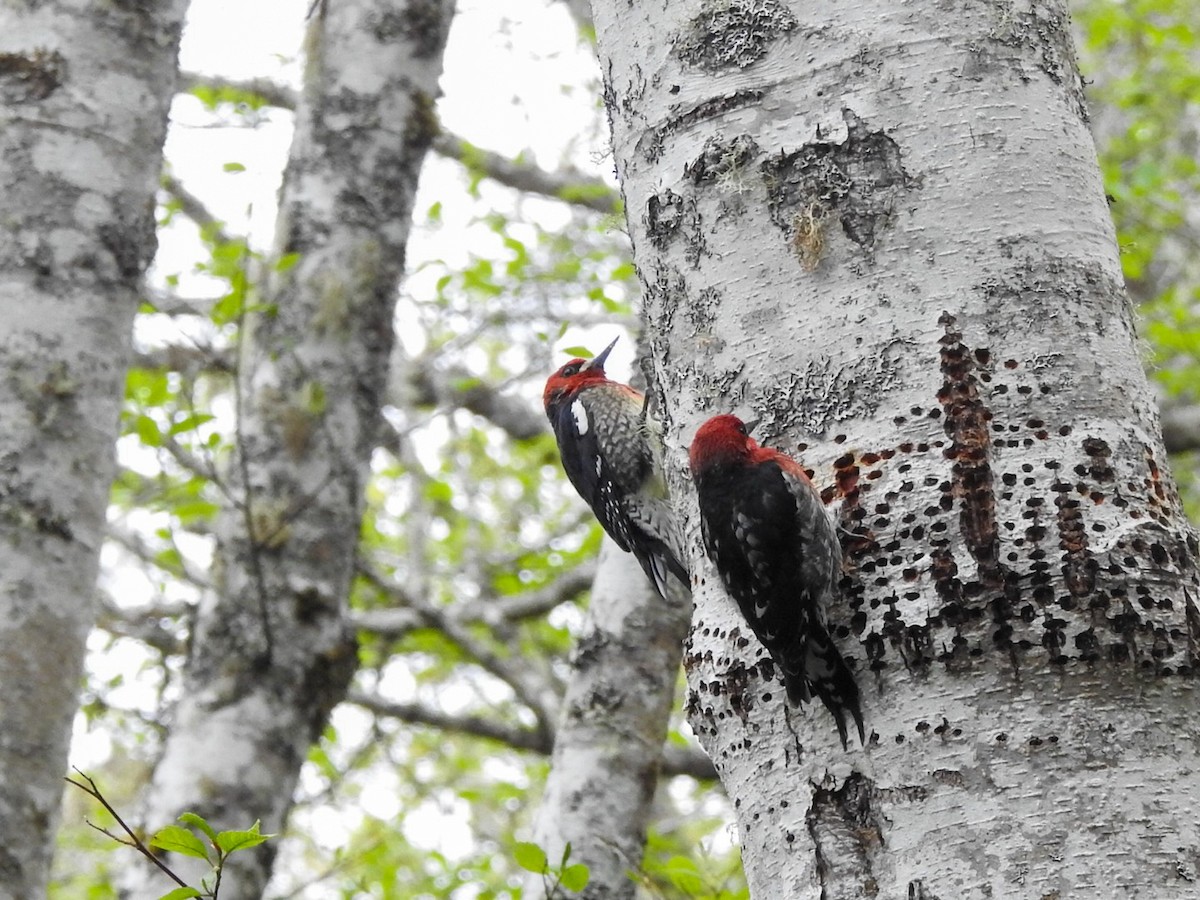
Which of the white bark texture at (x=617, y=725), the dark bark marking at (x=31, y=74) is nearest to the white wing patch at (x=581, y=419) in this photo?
the white bark texture at (x=617, y=725)

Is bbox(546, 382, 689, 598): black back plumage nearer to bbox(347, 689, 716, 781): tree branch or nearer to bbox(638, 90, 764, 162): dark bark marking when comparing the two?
bbox(638, 90, 764, 162): dark bark marking

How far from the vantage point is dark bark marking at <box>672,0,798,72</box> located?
184cm

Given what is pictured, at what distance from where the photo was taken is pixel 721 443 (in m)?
1.82

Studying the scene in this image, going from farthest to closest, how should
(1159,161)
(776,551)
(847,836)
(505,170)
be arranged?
(1159,161) → (505,170) → (776,551) → (847,836)

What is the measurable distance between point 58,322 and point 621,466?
57.7 inches

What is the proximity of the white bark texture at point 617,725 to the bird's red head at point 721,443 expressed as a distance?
5.62 feet

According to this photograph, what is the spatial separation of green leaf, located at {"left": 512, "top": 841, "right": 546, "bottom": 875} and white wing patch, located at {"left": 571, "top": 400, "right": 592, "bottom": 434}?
146 centimetres

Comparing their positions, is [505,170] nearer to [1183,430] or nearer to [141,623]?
[141,623]

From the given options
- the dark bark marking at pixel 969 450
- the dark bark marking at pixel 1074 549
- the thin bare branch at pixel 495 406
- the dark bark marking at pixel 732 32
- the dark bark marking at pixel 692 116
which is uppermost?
the thin bare branch at pixel 495 406

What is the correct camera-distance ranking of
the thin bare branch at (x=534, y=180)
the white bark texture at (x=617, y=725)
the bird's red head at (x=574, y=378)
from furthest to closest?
the thin bare branch at (x=534, y=180)
the bird's red head at (x=574, y=378)
the white bark texture at (x=617, y=725)

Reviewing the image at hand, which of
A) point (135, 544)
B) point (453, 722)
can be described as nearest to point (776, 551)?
point (453, 722)

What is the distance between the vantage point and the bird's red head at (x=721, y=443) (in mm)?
1793

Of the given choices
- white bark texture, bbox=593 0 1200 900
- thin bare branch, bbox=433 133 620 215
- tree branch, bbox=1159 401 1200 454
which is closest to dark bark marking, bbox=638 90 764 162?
white bark texture, bbox=593 0 1200 900

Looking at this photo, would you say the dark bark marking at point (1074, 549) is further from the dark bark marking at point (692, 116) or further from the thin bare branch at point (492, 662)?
the thin bare branch at point (492, 662)
